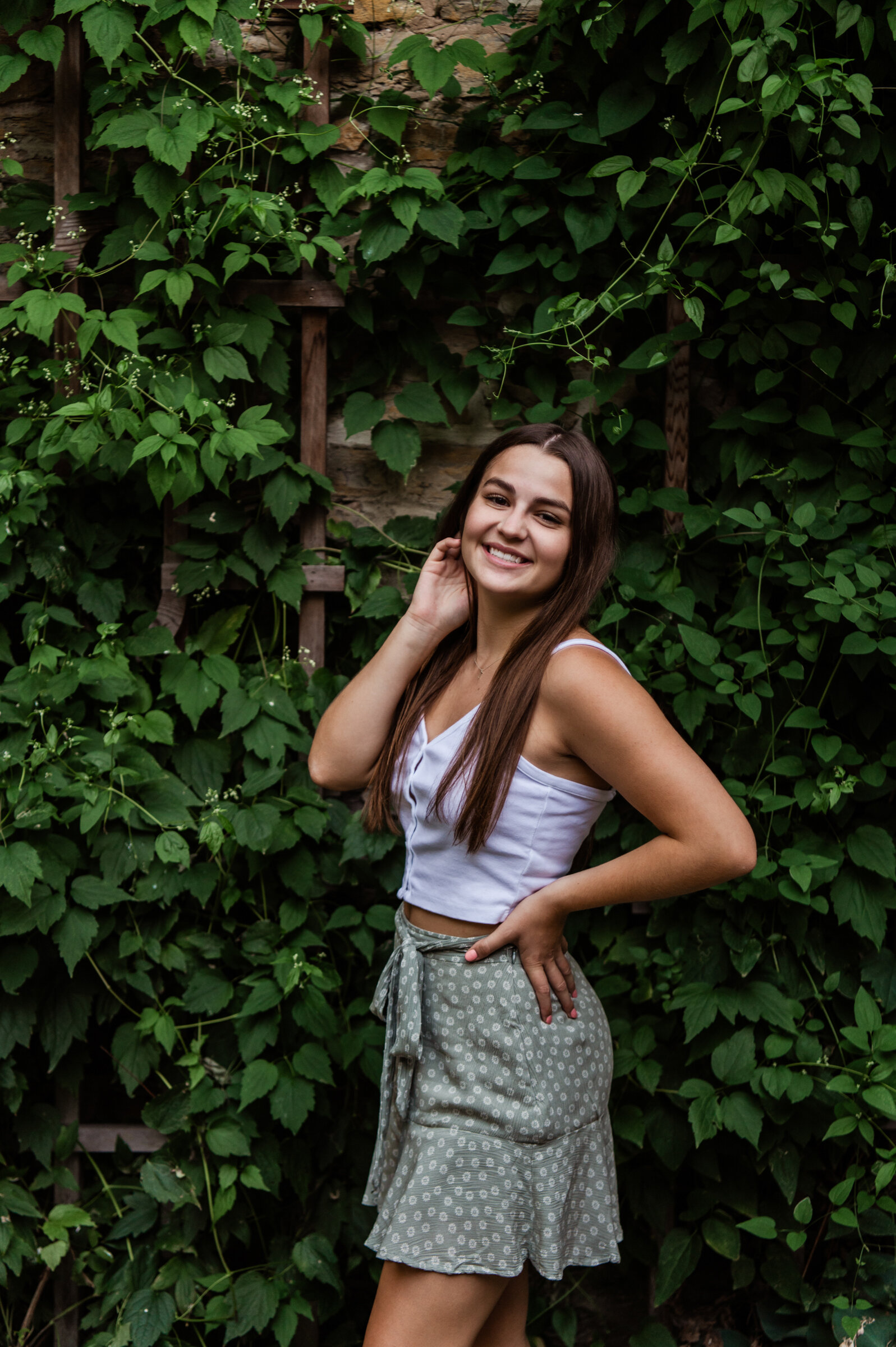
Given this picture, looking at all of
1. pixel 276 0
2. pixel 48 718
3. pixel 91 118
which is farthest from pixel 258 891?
pixel 276 0

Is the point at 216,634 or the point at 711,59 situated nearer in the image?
the point at 711,59

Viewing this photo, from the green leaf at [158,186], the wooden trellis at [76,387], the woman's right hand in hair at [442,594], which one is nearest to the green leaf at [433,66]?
the wooden trellis at [76,387]

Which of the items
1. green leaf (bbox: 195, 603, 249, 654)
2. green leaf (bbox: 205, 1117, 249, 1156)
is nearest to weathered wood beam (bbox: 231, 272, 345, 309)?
green leaf (bbox: 195, 603, 249, 654)

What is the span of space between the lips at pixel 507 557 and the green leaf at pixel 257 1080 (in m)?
1.34

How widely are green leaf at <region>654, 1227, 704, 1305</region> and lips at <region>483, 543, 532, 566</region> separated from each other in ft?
5.64

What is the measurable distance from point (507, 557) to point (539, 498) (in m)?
0.11

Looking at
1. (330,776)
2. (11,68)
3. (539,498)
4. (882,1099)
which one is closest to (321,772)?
(330,776)

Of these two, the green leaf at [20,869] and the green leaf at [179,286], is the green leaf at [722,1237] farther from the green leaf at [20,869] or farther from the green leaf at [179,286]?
the green leaf at [179,286]

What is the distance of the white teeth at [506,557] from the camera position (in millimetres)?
1569

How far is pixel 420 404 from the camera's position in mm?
2373

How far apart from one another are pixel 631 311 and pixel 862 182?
576 mm

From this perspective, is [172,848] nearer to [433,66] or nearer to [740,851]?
[740,851]

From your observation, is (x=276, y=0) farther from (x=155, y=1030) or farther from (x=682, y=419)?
(x=155, y=1030)

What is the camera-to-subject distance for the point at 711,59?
2.13 m
